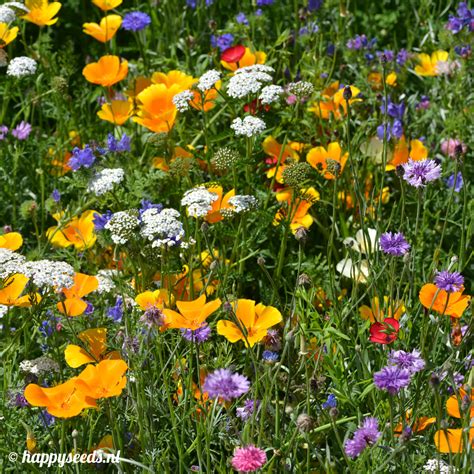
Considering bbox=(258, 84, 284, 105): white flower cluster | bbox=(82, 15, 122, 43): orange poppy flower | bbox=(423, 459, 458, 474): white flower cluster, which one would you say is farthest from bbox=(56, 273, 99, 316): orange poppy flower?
bbox=(82, 15, 122, 43): orange poppy flower

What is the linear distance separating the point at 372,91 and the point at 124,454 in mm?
Answer: 1642

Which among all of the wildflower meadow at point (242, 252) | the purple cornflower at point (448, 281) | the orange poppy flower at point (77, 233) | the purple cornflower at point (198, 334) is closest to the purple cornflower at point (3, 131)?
the wildflower meadow at point (242, 252)

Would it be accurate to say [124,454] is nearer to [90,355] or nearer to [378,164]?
[90,355]

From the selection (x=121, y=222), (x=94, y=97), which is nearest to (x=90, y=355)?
(x=121, y=222)

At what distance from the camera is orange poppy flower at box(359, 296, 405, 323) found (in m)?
2.03

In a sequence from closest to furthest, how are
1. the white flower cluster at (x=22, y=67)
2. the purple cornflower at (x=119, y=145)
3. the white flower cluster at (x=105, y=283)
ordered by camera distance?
the white flower cluster at (x=105, y=283), the purple cornflower at (x=119, y=145), the white flower cluster at (x=22, y=67)

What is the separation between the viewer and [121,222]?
1965 mm

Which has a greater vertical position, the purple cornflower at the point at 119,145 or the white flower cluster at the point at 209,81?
the white flower cluster at the point at 209,81

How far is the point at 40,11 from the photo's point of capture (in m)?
2.90

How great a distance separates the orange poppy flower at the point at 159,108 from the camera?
2.56 m

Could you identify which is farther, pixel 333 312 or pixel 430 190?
pixel 430 190

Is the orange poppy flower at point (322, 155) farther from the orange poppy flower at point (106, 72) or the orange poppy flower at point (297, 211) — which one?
the orange poppy flower at point (106, 72)

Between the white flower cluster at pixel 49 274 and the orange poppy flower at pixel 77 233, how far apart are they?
20.9 inches

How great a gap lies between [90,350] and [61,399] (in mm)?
245
